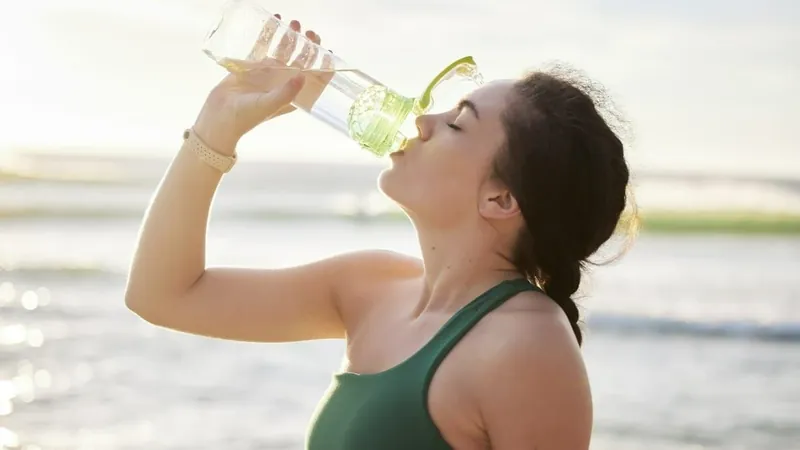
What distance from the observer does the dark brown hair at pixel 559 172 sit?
62.0 inches

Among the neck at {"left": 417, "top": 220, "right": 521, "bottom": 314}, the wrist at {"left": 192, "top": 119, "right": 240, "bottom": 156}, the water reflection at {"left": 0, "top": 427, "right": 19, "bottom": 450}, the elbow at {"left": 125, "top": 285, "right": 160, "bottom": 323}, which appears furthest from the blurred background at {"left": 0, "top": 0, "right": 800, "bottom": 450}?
the neck at {"left": 417, "top": 220, "right": 521, "bottom": 314}

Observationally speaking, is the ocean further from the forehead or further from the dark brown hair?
the forehead

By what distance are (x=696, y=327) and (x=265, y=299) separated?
4797 millimetres

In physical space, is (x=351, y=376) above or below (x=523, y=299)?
below

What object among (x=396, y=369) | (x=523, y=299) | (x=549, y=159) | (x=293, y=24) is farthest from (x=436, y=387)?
(x=293, y=24)

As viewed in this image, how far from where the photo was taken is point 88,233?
9.45 m

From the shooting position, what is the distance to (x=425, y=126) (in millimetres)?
1646

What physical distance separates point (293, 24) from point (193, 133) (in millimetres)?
254

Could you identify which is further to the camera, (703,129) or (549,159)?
(703,129)

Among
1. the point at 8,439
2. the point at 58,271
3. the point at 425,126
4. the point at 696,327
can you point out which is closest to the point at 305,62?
the point at 425,126

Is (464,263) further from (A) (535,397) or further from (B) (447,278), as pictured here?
(A) (535,397)

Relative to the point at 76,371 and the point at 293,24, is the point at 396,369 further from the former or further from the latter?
the point at 76,371

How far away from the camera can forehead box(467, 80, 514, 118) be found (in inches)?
64.0

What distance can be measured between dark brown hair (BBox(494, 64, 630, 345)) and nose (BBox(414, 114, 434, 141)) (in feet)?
0.36
